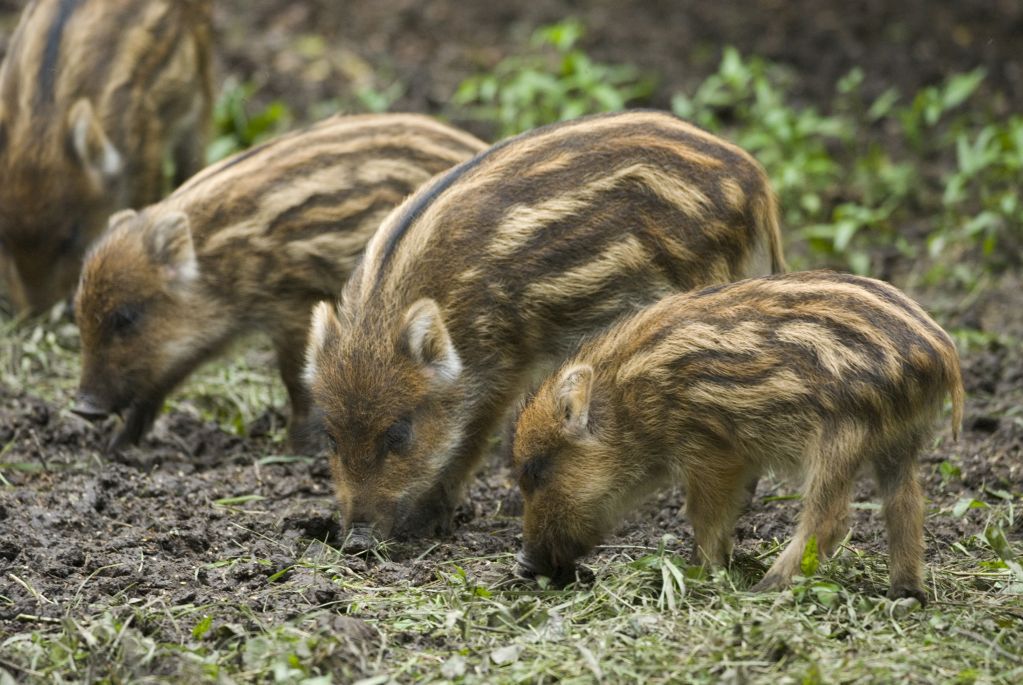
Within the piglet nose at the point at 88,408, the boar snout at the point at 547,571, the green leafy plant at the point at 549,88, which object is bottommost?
the piglet nose at the point at 88,408

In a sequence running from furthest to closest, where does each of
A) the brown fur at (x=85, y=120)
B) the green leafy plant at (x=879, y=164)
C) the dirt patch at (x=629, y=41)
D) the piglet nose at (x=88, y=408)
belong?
the dirt patch at (x=629, y=41) < the green leafy plant at (x=879, y=164) < the brown fur at (x=85, y=120) < the piglet nose at (x=88, y=408)

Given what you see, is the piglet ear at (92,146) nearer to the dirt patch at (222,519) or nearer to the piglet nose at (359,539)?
the dirt patch at (222,519)

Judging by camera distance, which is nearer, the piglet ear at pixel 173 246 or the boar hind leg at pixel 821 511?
the boar hind leg at pixel 821 511

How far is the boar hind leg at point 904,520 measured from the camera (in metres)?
4.90

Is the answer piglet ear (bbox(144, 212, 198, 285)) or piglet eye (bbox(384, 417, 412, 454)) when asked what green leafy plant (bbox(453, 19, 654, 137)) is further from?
piglet eye (bbox(384, 417, 412, 454))

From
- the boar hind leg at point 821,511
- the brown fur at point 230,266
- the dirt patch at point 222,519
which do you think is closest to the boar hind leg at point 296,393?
the brown fur at point 230,266

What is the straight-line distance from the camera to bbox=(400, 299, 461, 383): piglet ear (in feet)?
18.2

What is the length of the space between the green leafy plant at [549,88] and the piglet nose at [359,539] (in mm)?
3889

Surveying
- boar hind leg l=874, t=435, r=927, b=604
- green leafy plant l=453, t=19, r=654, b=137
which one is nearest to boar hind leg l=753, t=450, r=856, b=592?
boar hind leg l=874, t=435, r=927, b=604

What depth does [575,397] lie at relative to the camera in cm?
521

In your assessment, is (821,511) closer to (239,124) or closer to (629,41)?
(239,124)

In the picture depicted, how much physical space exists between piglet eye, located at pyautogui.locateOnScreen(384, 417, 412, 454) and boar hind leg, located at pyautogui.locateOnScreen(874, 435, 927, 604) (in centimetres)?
169

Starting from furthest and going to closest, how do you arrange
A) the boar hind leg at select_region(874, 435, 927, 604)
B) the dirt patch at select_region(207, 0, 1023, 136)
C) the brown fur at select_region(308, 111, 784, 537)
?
1. the dirt patch at select_region(207, 0, 1023, 136)
2. the brown fur at select_region(308, 111, 784, 537)
3. the boar hind leg at select_region(874, 435, 927, 604)

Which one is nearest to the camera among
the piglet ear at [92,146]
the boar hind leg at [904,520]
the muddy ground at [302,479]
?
the boar hind leg at [904,520]
